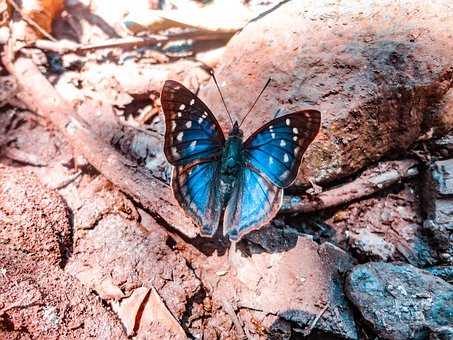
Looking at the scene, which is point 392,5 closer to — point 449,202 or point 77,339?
point 449,202

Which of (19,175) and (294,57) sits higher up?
(294,57)

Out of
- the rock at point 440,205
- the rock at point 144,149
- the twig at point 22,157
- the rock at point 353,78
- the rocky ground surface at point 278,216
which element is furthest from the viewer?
the twig at point 22,157

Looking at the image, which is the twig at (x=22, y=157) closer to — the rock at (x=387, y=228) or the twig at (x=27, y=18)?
the twig at (x=27, y=18)

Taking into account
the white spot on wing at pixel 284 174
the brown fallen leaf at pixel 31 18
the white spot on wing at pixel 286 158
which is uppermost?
the brown fallen leaf at pixel 31 18

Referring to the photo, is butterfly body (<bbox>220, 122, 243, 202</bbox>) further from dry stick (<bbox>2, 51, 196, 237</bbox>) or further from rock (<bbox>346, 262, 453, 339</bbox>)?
rock (<bbox>346, 262, 453, 339</bbox>)

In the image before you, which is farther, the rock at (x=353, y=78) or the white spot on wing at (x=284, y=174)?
the rock at (x=353, y=78)

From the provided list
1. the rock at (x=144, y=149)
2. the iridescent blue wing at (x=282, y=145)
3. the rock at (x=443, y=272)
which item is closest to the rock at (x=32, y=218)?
the rock at (x=144, y=149)

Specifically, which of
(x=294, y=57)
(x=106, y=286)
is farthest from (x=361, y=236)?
(x=106, y=286)
